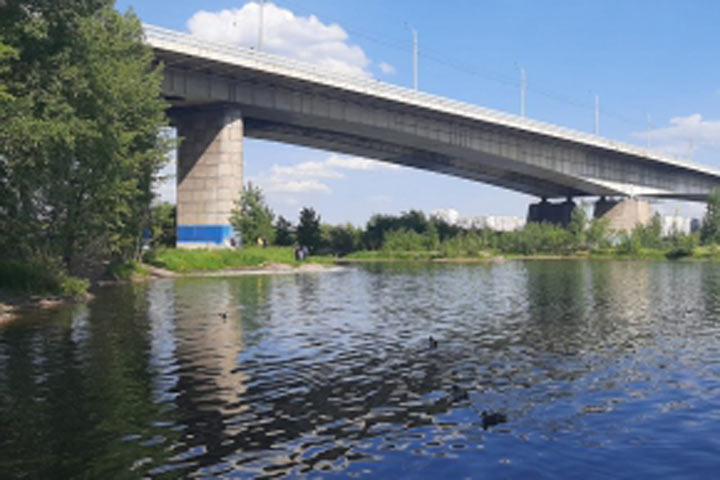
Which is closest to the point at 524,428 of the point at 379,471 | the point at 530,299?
the point at 379,471

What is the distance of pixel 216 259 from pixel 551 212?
82.7 metres

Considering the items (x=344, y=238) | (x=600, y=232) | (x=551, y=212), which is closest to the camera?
(x=600, y=232)

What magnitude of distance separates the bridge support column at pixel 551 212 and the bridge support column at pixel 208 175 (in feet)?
238

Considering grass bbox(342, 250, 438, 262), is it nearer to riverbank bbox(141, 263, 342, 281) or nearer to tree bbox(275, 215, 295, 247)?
tree bbox(275, 215, 295, 247)

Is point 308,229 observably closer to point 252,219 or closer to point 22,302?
point 252,219

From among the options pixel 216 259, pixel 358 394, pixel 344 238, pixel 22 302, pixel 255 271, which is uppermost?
pixel 344 238

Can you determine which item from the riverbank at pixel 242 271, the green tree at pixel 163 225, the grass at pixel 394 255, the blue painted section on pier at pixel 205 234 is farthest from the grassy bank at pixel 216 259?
the grass at pixel 394 255

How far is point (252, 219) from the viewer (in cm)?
7550

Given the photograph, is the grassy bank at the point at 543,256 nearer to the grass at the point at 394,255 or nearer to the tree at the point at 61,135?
the grass at the point at 394,255

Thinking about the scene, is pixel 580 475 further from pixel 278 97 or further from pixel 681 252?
pixel 681 252

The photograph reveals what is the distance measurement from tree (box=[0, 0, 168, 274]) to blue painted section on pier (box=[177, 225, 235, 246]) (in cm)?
2753

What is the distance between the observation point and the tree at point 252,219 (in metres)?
74.2

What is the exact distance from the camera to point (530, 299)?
37000 mm

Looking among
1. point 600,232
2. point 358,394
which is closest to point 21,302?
point 358,394
